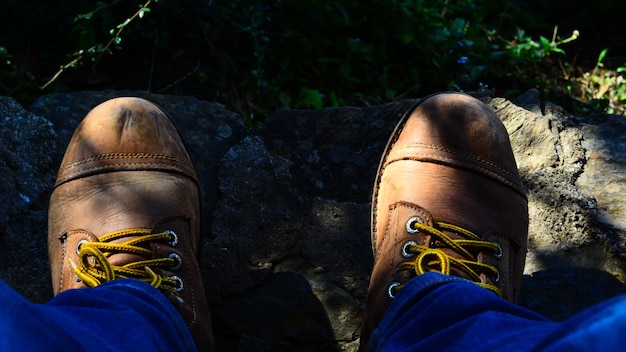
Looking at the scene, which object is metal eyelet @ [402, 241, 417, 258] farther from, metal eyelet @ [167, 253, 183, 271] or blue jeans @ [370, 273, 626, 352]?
metal eyelet @ [167, 253, 183, 271]

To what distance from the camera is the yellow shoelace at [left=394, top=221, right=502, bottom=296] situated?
197 centimetres

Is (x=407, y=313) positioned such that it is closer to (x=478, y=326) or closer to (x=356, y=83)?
(x=478, y=326)

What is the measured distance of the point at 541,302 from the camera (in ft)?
7.27

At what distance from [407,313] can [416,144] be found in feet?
2.27

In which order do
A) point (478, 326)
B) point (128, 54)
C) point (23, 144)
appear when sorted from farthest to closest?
point (128, 54) → point (23, 144) → point (478, 326)

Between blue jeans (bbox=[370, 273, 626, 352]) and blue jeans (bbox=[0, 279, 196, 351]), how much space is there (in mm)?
492

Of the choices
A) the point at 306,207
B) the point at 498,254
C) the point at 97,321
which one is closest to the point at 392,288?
the point at 498,254

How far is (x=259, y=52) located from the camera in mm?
3061

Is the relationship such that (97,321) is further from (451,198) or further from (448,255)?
(451,198)

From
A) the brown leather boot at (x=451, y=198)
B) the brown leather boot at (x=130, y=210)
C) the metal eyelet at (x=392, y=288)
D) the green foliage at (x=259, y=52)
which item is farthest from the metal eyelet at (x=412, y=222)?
the green foliage at (x=259, y=52)

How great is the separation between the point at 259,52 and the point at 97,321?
1796 millimetres

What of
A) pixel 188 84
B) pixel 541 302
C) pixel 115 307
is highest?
pixel 115 307

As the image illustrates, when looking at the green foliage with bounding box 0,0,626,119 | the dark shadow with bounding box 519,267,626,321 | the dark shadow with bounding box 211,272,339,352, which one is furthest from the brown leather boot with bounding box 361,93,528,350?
the green foliage with bounding box 0,0,626,119

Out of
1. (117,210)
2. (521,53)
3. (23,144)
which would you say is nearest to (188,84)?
(23,144)
